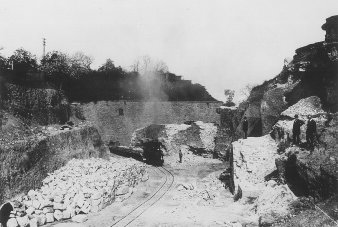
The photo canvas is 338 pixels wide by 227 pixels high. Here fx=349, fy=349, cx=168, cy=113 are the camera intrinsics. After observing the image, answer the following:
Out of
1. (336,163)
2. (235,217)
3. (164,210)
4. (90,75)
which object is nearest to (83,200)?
(164,210)

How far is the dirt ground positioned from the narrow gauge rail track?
0.54 feet

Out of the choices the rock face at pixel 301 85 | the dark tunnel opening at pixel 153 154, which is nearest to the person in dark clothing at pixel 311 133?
the rock face at pixel 301 85

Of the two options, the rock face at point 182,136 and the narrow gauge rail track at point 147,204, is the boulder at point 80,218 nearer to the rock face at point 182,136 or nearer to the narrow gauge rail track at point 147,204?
the narrow gauge rail track at point 147,204

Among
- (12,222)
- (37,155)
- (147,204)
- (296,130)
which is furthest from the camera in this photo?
(37,155)

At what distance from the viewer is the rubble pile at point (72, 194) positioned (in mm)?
13617

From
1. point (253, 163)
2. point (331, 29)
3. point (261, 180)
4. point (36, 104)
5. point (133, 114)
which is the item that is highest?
point (331, 29)

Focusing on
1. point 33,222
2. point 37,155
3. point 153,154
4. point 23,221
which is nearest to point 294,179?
point 33,222

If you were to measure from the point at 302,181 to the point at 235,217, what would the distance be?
2925 mm

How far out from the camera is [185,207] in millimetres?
15016

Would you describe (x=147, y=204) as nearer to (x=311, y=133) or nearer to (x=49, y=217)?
(x=49, y=217)

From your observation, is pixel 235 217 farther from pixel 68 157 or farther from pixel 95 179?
pixel 68 157

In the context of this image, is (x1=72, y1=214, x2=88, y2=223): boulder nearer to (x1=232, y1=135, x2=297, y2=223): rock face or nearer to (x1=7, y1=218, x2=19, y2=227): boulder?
(x1=7, y1=218, x2=19, y2=227): boulder

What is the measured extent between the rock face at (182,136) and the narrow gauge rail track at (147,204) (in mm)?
8897

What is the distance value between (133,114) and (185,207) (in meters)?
24.5
